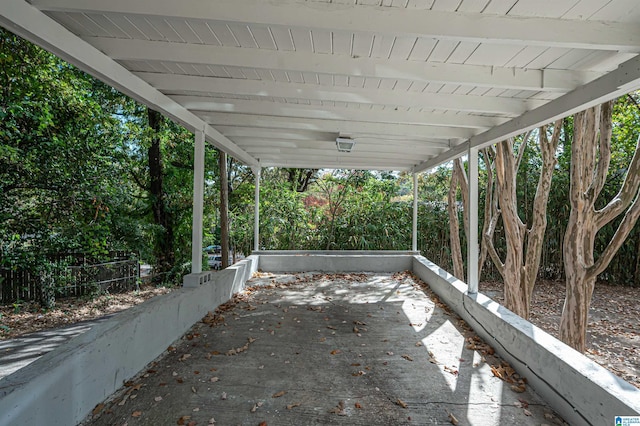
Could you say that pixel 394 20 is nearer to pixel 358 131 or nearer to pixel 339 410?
pixel 358 131

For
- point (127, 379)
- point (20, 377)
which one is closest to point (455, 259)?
point (127, 379)

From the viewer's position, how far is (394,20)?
5.74ft

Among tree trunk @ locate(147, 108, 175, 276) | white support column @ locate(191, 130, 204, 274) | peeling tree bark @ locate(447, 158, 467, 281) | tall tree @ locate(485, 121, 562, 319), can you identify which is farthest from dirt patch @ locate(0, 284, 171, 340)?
tall tree @ locate(485, 121, 562, 319)

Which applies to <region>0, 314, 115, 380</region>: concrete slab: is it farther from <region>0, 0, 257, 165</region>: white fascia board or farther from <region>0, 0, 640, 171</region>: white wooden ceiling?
<region>0, 0, 640, 171</region>: white wooden ceiling

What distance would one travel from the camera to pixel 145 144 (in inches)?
309

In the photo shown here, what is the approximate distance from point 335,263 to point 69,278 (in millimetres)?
5654

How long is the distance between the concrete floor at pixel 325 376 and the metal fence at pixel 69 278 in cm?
484

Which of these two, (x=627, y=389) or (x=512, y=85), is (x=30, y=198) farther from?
(x=627, y=389)

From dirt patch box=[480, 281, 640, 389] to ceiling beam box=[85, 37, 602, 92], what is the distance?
4.27 meters

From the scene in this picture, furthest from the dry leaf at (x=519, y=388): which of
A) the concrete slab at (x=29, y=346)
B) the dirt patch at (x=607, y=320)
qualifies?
the concrete slab at (x=29, y=346)

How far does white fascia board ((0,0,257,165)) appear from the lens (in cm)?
166

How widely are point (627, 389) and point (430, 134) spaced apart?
303 centimetres

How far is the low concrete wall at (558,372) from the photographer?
172 cm

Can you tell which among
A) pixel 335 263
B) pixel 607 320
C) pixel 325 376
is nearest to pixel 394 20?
pixel 325 376
